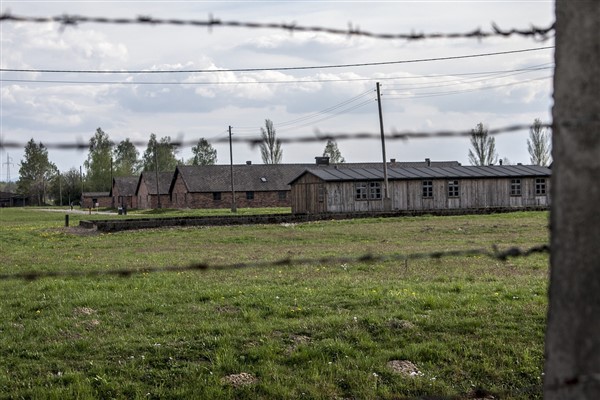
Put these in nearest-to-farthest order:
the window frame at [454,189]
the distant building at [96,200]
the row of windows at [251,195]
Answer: the window frame at [454,189]
the row of windows at [251,195]
the distant building at [96,200]

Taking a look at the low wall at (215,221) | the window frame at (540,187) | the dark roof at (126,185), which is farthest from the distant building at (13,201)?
the low wall at (215,221)

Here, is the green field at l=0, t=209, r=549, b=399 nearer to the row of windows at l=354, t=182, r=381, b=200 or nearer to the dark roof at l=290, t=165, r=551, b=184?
the row of windows at l=354, t=182, r=381, b=200

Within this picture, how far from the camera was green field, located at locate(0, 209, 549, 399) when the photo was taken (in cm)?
793

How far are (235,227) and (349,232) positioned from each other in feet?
21.3

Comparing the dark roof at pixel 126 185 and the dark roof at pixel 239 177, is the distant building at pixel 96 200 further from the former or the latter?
the dark roof at pixel 239 177

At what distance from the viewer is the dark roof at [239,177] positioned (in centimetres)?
8500

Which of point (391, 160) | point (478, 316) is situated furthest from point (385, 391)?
point (391, 160)

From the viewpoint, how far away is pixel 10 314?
37.1 ft

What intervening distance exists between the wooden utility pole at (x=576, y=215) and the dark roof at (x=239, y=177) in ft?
263

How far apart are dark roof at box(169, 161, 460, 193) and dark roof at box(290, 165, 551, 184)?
77.7 ft

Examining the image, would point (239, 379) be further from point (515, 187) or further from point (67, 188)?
point (67, 188)

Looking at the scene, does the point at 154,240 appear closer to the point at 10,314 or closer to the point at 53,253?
the point at 53,253

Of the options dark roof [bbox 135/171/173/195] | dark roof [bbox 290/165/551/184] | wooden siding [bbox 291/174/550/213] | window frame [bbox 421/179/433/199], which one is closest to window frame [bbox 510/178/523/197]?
wooden siding [bbox 291/174/550/213]

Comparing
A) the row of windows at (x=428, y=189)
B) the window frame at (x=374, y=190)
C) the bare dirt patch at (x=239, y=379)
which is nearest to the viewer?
the bare dirt patch at (x=239, y=379)
